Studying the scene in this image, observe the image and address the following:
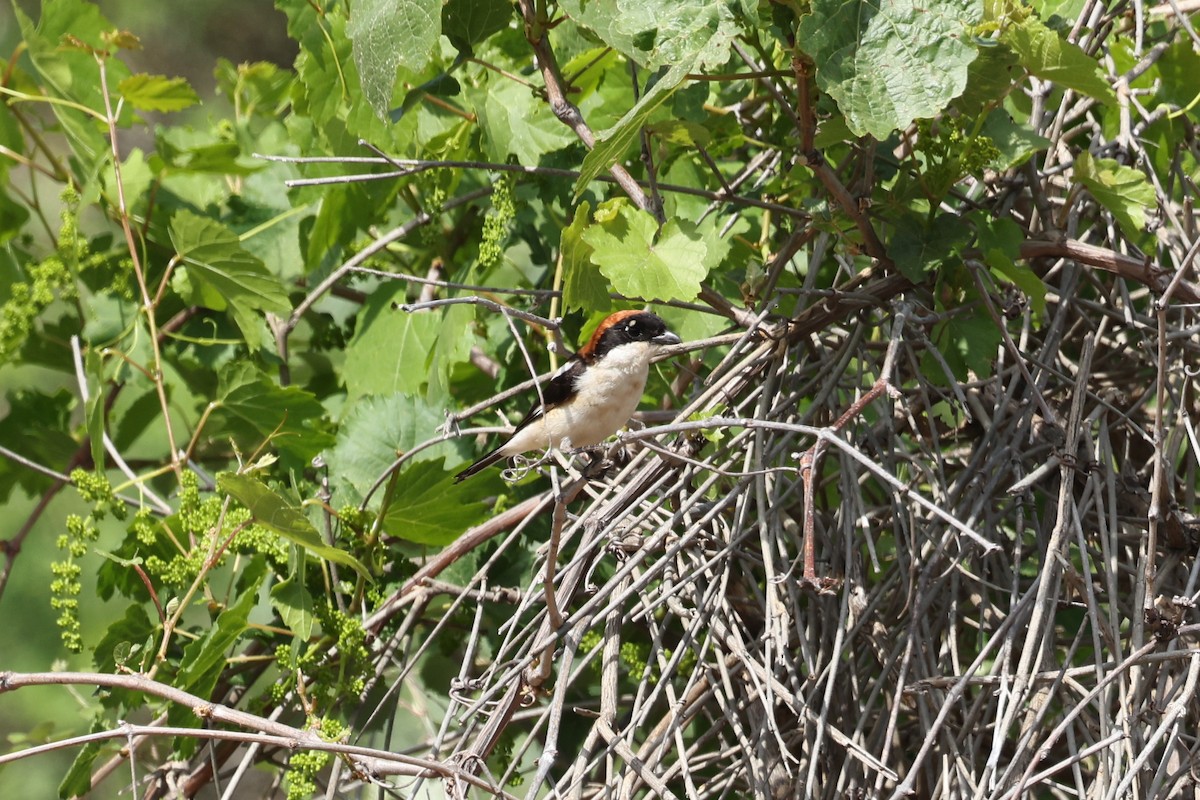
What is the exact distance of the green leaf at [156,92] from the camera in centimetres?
342

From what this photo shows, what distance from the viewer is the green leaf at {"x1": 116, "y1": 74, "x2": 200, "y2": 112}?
3.42 m

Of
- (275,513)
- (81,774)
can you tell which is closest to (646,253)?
(275,513)

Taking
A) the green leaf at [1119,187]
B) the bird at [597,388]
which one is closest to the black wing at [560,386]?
the bird at [597,388]

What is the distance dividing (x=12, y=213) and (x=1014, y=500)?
10.0ft

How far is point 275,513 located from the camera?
97.9 inches

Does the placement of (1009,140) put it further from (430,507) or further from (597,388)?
(430,507)

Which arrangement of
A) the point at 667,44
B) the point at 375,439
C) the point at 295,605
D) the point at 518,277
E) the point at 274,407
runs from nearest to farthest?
the point at 667,44
the point at 295,605
the point at 375,439
the point at 274,407
the point at 518,277

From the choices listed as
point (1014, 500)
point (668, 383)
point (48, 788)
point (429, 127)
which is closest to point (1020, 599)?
point (1014, 500)

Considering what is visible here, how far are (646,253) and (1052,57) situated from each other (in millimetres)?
817

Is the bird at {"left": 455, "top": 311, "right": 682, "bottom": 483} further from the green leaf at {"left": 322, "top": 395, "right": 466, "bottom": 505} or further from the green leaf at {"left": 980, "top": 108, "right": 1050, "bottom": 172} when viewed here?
the green leaf at {"left": 980, "top": 108, "right": 1050, "bottom": 172}

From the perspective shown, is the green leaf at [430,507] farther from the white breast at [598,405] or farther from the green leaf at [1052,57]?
the green leaf at [1052,57]

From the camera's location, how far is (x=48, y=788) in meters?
6.62

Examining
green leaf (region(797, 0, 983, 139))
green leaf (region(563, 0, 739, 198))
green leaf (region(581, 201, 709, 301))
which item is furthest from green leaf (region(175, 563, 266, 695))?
green leaf (region(797, 0, 983, 139))

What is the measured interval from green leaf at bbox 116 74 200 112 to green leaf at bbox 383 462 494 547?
1.44 m
